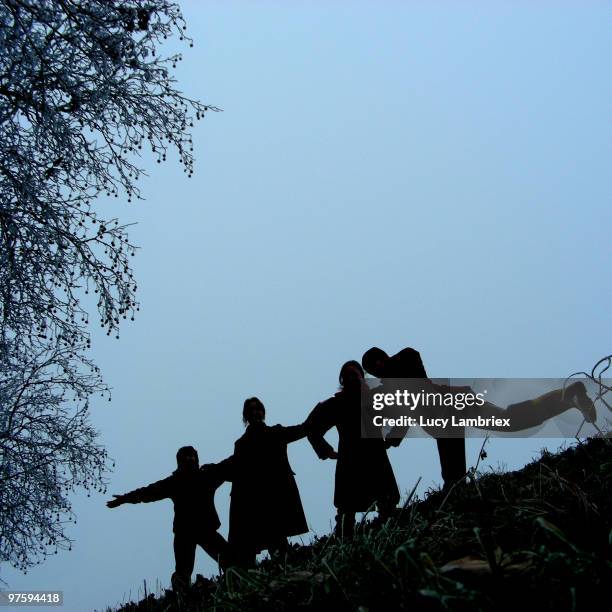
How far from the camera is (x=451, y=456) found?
8656 millimetres

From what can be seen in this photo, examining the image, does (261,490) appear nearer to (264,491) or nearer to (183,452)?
(264,491)

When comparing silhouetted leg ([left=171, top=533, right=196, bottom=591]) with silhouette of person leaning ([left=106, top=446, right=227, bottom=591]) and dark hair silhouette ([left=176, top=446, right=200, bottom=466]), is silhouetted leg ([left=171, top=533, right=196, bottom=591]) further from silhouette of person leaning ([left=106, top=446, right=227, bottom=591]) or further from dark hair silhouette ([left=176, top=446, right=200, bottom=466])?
dark hair silhouette ([left=176, top=446, right=200, bottom=466])

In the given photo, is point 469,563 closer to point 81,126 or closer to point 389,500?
point 389,500

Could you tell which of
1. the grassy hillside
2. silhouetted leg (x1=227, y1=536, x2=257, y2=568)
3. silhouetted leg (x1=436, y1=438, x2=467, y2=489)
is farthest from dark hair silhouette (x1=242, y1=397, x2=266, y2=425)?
the grassy hillside

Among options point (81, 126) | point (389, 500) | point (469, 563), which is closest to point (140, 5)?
point (81, 126)

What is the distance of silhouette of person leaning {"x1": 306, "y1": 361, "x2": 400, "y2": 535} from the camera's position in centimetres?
835

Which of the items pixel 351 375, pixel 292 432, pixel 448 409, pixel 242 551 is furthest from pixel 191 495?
pixel 448 409

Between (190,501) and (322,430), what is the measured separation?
1.86 meters

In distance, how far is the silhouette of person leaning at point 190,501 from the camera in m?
9.23

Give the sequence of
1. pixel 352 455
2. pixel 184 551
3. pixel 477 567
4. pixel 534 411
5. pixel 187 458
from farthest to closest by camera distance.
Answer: pixel 187 458 < pixel 184 551 < pixel 352 455 < pixel 534 411 < pixel 477 567

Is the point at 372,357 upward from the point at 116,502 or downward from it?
upward

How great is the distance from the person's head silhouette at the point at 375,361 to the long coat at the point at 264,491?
3.32ft

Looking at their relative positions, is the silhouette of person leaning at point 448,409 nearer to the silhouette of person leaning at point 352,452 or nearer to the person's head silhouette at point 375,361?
the person's head silhouette at point 375,361

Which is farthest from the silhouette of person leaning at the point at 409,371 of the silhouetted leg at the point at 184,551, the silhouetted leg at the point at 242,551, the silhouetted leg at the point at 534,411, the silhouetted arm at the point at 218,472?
the silhouetted leg at the point at 184,551
